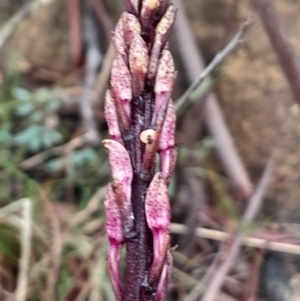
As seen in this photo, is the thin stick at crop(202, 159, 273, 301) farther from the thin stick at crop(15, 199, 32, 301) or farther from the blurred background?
the thin stick at crop(15, 199, 32, 301)

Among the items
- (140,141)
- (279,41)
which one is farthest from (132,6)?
(279,41)

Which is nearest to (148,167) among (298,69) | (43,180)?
(298,69)

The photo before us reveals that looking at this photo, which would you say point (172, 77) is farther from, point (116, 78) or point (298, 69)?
point (298, 69)

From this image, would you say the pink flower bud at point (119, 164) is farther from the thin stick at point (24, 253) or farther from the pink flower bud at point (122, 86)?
the thin stick at point (24, 253)

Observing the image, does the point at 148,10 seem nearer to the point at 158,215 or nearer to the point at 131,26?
the point at 131,26

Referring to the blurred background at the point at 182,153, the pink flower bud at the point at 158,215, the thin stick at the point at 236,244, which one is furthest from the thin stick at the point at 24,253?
the pink flower bud at the point at 158,215

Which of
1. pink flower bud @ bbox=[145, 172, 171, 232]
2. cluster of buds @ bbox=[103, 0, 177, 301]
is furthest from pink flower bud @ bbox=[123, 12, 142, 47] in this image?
pink flower bud @ bbox=[145, 172, 171, 232]
